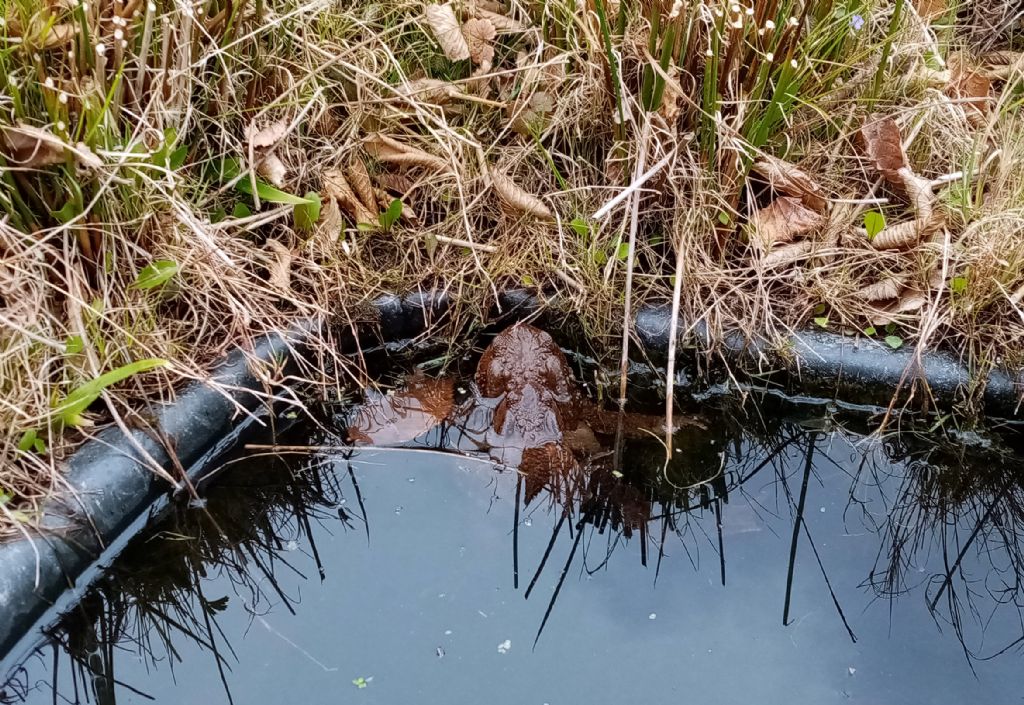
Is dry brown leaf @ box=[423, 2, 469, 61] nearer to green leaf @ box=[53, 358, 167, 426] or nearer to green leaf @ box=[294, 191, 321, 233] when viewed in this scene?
green leaf @ box=[294, 191, 321, 233]

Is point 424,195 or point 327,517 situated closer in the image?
point 327,517

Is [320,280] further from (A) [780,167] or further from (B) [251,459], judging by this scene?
(A) [780,167]

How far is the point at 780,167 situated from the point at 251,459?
177cm

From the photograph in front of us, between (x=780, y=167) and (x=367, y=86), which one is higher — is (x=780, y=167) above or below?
below

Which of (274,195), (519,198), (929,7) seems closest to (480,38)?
(519,198)

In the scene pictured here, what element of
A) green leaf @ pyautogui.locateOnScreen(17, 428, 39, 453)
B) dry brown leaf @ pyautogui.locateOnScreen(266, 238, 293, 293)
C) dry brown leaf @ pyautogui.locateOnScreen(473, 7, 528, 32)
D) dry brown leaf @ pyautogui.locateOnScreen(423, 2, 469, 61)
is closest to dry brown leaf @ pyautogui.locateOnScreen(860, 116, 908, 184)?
dry brown leaf @ pyautogui.locateOnScreen(473, 7, 528, 32)

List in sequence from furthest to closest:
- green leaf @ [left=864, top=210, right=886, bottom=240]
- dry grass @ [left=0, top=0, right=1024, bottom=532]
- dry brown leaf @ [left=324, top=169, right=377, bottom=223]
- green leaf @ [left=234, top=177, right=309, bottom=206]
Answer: dry brown leaf @ [left=324, top=169, right=377, bottom=223], green leaf @ [left=864, top=210, right=886, bottom=240], green leaf @ [left=234, top=177, right=309, bottom=206], dry grass @ [left=0, top=0, right=1024, bottom=532]

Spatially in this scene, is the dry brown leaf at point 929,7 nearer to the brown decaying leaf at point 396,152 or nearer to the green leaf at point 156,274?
the brown decaying leaf at point 396,152

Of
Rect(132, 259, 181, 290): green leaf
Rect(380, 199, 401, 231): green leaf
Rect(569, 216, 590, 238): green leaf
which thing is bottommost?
Rect(569, 216, 590, 238): green leaf

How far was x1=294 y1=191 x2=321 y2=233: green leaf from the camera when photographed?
2480 mm

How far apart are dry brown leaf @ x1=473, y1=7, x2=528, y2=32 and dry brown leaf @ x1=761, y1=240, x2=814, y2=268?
3.59 ft

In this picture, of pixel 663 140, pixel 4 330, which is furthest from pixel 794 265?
pixel 4 330

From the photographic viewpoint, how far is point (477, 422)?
2480mm

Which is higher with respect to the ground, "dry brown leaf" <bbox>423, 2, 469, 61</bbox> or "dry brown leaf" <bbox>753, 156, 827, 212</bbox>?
"dry brown leaf" <bbox>423, 2, 469, 61</bbox>
